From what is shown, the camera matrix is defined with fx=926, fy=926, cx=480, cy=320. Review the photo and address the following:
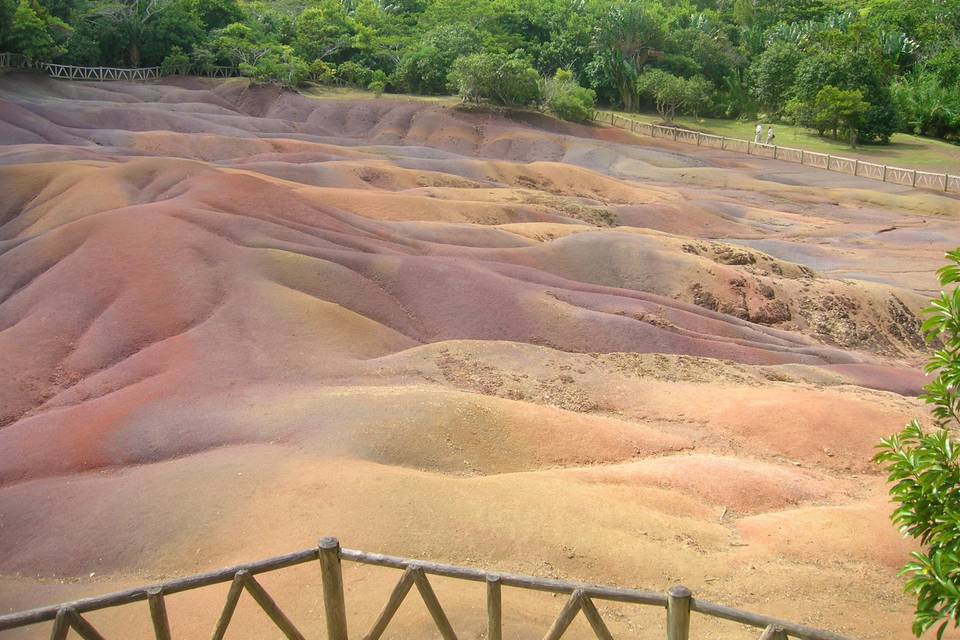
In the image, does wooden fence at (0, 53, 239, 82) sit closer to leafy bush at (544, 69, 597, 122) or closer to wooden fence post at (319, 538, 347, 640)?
leafy bush at (544, 69, 597, 122)

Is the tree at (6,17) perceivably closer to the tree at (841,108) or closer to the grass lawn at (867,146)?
the grass lawn at (867,146)

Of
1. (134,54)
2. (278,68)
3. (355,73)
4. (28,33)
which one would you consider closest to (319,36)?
(355,73)

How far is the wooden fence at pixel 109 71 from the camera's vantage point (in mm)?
51031

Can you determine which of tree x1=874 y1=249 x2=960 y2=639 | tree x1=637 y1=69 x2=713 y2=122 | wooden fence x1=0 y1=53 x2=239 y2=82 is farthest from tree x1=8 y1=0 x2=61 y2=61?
tree x1=874 y1=249 x2=960 y2=639

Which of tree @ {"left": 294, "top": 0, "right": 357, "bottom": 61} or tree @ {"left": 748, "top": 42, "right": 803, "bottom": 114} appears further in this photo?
tree @ {"left": 294, "top": 0, "right": 357, "bottom": 61}

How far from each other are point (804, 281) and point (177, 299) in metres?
16.7

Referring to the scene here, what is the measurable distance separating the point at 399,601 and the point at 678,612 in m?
1.97

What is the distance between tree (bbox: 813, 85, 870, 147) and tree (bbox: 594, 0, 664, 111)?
13.0m

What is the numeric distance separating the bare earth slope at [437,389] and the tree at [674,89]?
24.4m

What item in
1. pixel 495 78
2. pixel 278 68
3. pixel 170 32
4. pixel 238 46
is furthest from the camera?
pixel 170 32

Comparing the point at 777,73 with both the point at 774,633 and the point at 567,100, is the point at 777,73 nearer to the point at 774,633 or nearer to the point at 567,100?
the point at 567,100

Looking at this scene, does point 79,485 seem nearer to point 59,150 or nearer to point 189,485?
point 189,485

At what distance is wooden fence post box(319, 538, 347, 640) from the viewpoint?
6.76m

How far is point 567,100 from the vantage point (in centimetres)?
5459
